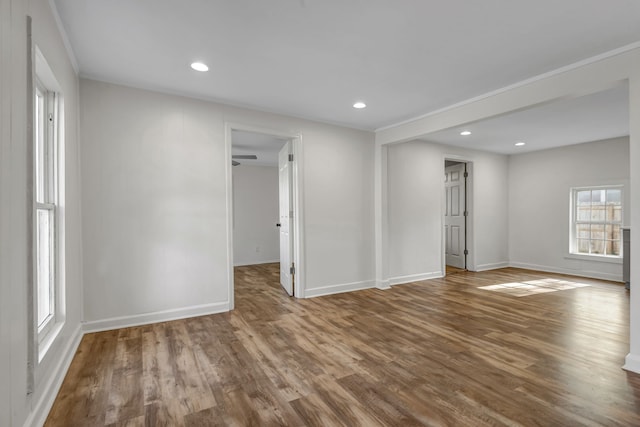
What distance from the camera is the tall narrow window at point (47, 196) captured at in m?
2.13

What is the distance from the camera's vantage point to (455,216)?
21.5 ft

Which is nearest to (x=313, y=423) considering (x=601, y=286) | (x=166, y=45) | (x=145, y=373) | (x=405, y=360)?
(x=405, y=360)

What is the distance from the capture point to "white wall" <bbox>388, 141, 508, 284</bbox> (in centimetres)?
507

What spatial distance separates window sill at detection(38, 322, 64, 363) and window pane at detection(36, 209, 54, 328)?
0.34 feet

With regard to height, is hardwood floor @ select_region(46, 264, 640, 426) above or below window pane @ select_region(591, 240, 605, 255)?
below

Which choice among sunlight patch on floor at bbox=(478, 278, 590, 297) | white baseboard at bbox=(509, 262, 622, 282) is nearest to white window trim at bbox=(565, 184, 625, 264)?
white baseboard at bbox=(509, 262, 622, 282)

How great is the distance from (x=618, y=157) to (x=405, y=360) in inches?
222

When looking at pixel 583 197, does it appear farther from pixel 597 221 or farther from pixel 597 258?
pixel 597 258

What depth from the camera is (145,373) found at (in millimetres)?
2242

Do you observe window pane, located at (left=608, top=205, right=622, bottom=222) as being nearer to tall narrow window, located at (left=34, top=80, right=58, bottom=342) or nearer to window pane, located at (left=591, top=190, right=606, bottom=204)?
window pane, located at (left=591, top=190, right=606, bottom=204)

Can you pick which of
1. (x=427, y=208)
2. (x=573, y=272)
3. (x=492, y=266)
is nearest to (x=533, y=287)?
(x=492, y=266)

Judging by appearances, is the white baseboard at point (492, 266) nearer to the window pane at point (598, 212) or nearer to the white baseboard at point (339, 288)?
the window pane at point (598, 212)
